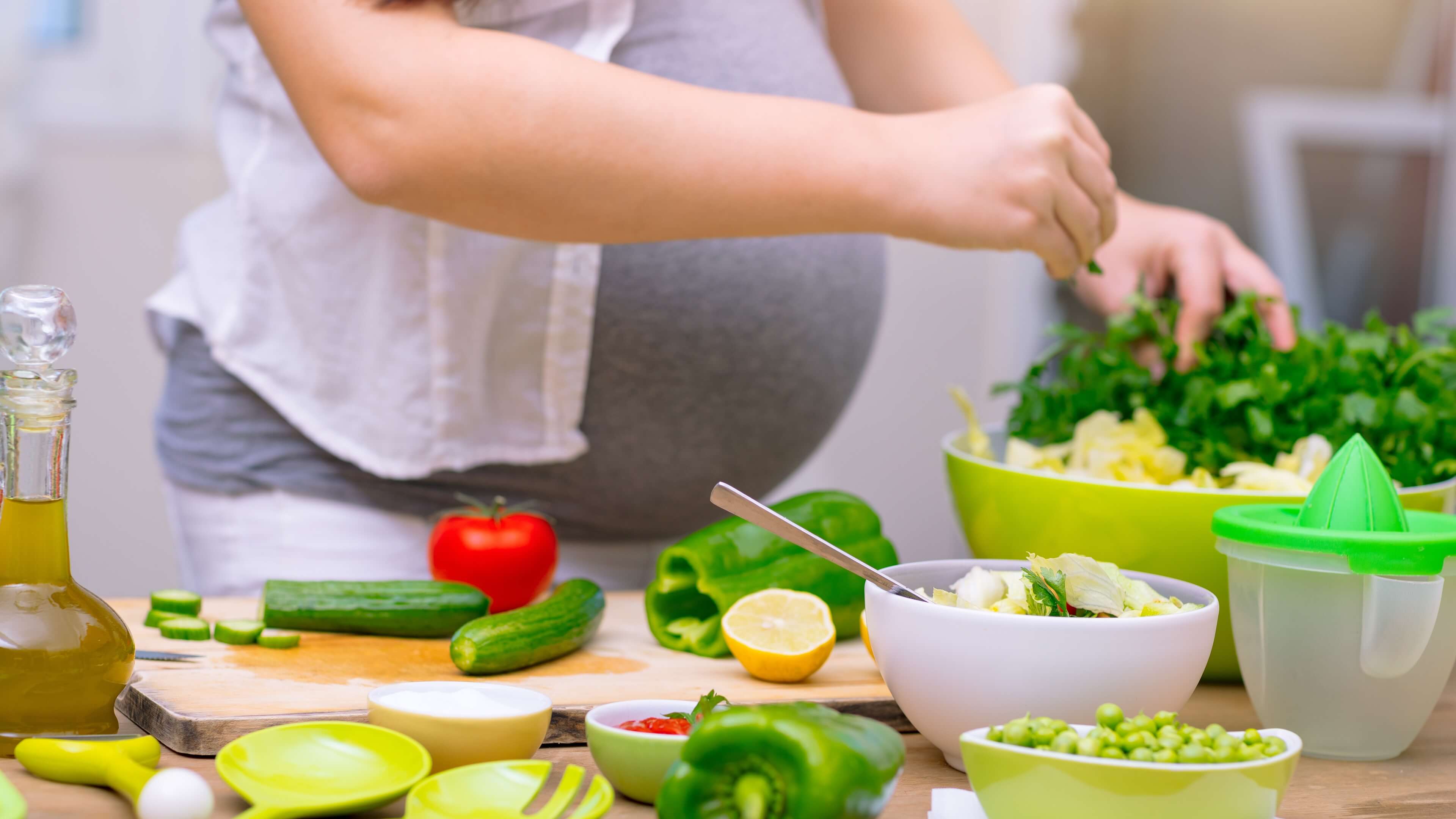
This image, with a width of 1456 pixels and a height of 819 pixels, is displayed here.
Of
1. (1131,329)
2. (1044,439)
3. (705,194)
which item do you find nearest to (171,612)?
(705,194)

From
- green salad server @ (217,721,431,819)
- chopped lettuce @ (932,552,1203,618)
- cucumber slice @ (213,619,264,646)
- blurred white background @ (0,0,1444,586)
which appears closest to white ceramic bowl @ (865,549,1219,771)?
chopped lettuce @ (932,552,1203,618)

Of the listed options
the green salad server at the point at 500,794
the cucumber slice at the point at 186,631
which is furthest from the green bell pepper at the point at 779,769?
the cucumber slice at the point at 186,631

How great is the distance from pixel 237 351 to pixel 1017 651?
33.7 inches

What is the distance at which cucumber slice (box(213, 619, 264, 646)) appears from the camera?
2.93 ft

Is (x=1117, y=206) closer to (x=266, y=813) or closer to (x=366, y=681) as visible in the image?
(x=366, y=681)

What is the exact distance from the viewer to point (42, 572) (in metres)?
0.67

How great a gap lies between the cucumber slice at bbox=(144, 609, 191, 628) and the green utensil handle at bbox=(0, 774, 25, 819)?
387 millimetres

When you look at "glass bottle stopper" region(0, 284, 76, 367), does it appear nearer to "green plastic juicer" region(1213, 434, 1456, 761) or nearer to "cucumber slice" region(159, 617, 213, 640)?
"cucumber slice" region(159, 617, 213, 640)

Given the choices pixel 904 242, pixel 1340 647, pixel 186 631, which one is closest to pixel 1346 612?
pixel 1340 647

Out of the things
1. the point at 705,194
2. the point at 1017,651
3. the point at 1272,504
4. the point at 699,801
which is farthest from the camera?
the point at 705,194

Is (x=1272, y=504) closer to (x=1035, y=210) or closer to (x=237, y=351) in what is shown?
(x=1035, y=210)

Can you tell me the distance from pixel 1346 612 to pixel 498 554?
70 centimetres

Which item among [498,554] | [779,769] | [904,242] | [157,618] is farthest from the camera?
[904,242]

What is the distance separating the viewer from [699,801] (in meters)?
0.52
